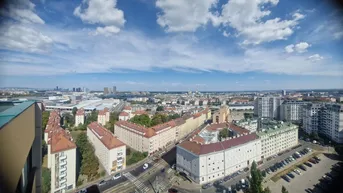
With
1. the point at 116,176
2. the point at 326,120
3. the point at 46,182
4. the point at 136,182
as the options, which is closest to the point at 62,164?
the point at 46,182

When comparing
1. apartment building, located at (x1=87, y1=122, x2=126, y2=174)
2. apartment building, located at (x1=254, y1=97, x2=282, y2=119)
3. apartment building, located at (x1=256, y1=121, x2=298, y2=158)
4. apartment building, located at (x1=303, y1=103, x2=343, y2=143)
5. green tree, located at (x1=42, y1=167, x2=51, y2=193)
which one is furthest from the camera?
apartment building, located at (x1=254, y1=97, x2=282, y2=119)

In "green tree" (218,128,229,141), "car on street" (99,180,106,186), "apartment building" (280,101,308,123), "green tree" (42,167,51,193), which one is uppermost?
"apartment building" (280,101,308,123)

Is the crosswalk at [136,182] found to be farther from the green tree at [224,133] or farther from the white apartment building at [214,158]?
the green tree at [224,133]

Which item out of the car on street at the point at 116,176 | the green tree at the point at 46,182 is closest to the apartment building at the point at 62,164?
the green tree at the point at 46,182

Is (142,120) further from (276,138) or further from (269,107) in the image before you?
(269,107)

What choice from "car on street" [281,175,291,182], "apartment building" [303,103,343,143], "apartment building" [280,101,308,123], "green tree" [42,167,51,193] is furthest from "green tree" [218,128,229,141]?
"apartment building" [280,101,308,123]

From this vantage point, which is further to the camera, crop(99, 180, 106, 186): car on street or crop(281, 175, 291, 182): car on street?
crop(281, 175, 291, 182): car on street

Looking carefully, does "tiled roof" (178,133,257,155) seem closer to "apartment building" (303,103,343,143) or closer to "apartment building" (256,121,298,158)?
"apartment building" (256,121,298,158)
